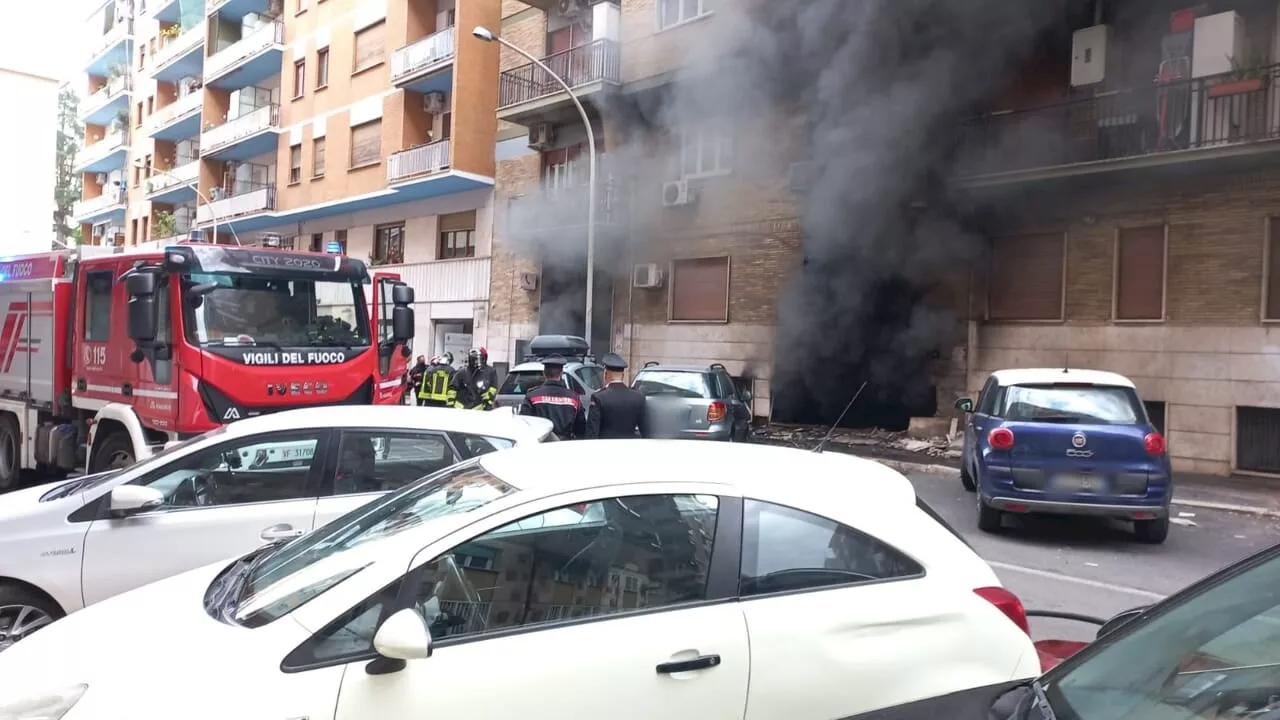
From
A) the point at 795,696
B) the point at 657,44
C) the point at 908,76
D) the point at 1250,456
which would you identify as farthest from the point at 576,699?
the point at 657,44

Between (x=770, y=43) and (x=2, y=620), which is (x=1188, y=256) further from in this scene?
(x=2, y=620)

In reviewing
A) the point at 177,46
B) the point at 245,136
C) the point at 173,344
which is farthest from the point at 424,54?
the point at 177,46

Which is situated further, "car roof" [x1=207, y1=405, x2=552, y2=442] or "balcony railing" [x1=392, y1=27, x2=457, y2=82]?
"balcony railing" [x1=392, y1=27, x2=457, y2=82]

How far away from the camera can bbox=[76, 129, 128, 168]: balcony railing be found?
42062 mm

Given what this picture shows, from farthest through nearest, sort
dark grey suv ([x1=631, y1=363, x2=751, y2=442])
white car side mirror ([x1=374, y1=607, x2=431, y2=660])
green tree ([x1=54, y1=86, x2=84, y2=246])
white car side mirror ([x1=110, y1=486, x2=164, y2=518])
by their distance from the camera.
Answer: green tree ([x1=54, y1=86, x2=84, y2=246]), dark grey suv ([x1=631, y1=363, x2=751, y2=442]), white car side mirror ([x1=110, y1=486, x2=164, y2=518]), white car side mirror ([x1=374, y1=607, x2=431, y2=660])

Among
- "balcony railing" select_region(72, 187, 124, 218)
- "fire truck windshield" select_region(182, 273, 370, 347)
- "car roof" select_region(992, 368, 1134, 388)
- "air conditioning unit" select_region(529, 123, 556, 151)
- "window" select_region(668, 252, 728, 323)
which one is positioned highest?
"balcony railing" select_region(72, 187, 124, 218)

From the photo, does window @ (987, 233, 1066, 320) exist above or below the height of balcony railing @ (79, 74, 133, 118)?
below

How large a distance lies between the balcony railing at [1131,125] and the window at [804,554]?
1137 cm

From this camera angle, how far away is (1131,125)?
38.7 feet

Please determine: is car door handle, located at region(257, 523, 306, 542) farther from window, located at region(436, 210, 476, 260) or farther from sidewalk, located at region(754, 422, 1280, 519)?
window, located at region(436, 210, 476, 260)

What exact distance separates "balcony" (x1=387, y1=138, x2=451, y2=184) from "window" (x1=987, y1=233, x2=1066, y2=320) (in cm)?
1358

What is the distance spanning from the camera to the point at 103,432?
6891 mm

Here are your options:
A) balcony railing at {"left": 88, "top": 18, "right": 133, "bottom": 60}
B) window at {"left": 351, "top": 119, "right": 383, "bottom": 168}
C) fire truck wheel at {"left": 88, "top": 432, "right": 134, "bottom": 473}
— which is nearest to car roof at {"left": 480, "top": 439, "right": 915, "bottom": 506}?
fire truck wheel at {"left": 88, "top": 432, "right": 134, "bottom": 473}

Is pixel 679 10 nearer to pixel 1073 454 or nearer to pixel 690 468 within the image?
pixel 1073 454
